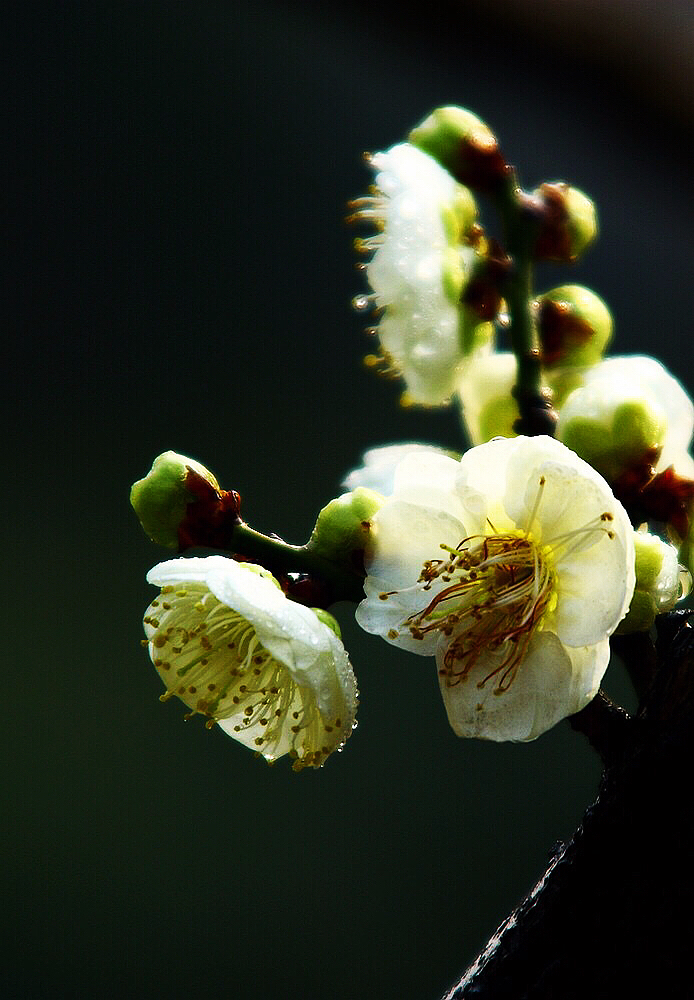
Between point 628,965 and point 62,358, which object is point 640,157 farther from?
point 628,965

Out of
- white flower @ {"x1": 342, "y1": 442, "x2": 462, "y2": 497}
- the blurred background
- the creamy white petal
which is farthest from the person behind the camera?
the blurred background

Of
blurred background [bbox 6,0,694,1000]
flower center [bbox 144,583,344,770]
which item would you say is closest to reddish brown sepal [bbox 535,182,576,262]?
flower center [bbox 144,583,344,770]

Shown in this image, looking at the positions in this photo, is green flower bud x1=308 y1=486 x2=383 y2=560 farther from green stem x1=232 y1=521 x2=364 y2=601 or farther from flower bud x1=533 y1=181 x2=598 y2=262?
flower bud x1=533 y1=181 x2=598 y2=262

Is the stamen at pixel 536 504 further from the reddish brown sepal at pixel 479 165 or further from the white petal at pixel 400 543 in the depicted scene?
the reddish brown sepal at pixel 479 165

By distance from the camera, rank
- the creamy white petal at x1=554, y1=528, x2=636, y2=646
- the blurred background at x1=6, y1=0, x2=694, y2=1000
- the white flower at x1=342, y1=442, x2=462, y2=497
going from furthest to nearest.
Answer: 1. the blurred background at x1=6, y1=0, x2=694, y2=1000
2. the white flower at x1=342, y1=442, x2=462, y2=497
3. the creamy white petal at x1=554, y1=528, x2=636, y2=646

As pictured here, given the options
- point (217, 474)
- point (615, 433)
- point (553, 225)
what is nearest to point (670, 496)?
point (615, 433)

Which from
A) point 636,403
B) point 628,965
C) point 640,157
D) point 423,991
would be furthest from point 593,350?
point 640,157

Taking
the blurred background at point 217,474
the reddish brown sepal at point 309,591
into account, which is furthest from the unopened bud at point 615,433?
the blurred background at point 217,474
